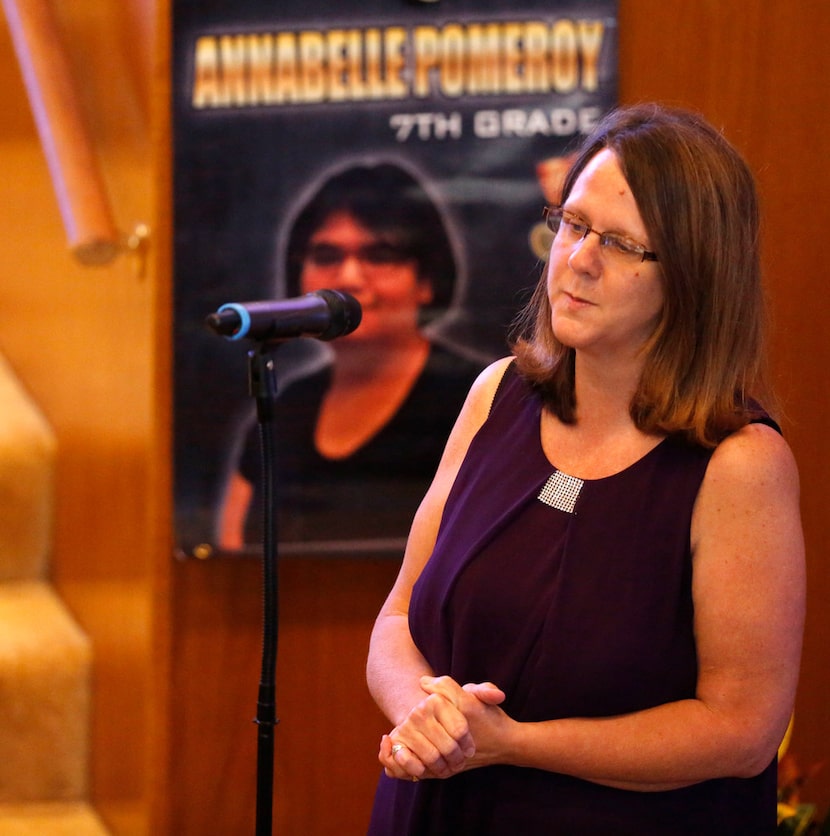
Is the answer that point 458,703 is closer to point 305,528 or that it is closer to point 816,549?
point 305,528

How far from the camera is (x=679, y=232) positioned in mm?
1543

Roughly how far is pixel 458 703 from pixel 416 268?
4.43 feet

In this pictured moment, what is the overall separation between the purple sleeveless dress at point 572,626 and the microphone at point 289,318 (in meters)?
0.32

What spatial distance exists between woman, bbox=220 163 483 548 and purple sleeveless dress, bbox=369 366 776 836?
0.97 metres

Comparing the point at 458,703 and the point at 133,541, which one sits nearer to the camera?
the point at 458,703

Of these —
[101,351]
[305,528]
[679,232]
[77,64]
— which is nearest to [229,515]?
[305,528]

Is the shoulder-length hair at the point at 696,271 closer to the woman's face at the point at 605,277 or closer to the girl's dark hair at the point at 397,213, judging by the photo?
the woman's face at the point at 605,277

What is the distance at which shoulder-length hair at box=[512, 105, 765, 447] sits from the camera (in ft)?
5.07

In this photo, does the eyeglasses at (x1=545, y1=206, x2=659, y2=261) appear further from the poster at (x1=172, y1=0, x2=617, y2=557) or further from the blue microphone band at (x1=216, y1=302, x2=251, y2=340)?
the poster at (x1=172, y1=0, x2=617, y2=557)

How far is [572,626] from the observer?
1.52 metres

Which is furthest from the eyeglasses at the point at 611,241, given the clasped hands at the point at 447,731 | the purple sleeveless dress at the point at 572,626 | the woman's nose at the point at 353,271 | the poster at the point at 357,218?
the woman's nose at the point at 353,271

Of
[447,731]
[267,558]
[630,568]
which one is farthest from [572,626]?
[267,558]

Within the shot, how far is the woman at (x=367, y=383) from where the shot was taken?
8.59 feet

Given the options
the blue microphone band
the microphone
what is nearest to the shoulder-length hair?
the microphone
